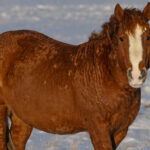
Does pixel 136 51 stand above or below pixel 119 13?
below

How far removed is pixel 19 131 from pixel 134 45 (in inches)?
91.9

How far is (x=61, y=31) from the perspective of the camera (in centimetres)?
1919

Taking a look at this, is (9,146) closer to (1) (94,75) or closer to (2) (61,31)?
(1) (94,75)

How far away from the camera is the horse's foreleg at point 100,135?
3881 millimetres

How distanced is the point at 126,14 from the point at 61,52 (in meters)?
0.98

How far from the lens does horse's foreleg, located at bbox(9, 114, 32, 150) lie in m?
5.10

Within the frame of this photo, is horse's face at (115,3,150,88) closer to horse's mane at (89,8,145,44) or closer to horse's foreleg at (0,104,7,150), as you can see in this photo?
horse's mane at (89,8,145,44)

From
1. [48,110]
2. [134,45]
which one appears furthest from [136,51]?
[48,110]

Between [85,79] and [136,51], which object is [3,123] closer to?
[85,79]

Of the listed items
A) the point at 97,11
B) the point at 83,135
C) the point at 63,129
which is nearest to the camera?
the point at 63,129

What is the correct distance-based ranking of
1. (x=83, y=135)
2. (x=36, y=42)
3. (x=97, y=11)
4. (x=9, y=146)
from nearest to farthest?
(x=36, y=42) < (x=9, y=146) < (x=83, y=135) < (x=97, y=11)

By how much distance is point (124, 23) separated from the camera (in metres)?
3.67

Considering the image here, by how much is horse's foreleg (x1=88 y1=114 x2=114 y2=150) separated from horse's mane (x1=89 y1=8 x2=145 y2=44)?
33.9 inches

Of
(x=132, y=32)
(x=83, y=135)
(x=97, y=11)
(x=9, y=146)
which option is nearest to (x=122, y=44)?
(x=132, y=32)
